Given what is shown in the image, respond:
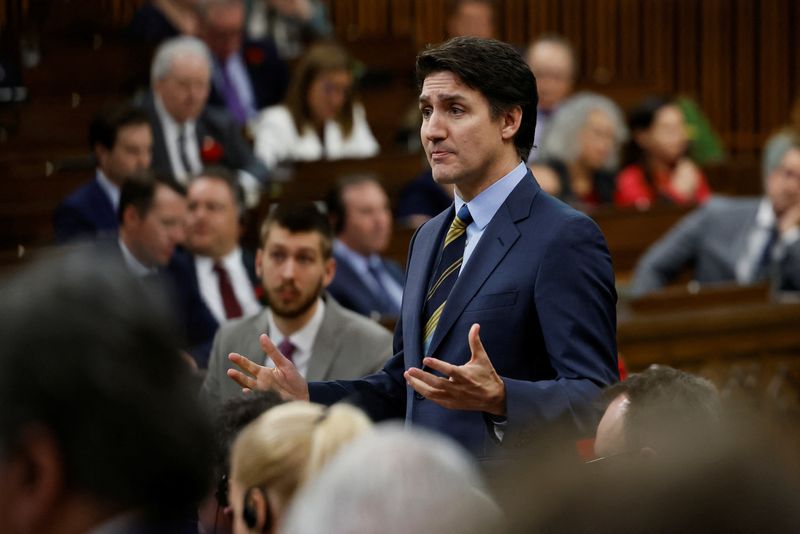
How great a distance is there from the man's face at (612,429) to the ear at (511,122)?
567 millimetres

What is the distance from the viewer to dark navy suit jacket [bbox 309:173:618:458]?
8.11 ft

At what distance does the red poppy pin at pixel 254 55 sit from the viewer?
294 inches

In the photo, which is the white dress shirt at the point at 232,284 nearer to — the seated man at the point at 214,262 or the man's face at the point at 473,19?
the seated man at the point at 214,262

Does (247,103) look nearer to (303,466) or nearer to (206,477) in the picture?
(303,466)

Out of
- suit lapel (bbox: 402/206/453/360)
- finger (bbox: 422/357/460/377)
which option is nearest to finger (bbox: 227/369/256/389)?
suit lapel (bbox: 402/206/453/360)

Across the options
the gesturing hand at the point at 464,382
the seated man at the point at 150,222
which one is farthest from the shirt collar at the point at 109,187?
the gesturing hand at the point at 464,382

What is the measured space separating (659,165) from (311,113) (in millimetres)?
2088

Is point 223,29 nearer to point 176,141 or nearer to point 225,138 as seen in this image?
point 225,138

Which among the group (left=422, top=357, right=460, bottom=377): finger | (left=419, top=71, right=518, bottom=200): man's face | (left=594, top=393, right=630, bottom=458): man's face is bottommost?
(left=594, top=393, right=630, bottom=458): man's face

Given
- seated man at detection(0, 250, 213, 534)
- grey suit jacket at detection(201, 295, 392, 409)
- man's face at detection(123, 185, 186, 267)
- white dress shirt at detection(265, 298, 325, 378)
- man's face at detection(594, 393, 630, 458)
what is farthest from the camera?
man's face at detection(123, 185, 186, 267)

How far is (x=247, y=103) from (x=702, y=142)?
3.24 meters

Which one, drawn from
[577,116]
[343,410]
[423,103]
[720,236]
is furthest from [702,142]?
Result: [343,410]

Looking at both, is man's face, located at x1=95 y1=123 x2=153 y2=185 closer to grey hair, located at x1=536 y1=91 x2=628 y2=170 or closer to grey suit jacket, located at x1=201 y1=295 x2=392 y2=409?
grey suit jacket, located at x1=201 y1=295 x2=392 y2=409

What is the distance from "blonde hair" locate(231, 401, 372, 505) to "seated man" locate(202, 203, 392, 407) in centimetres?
195
